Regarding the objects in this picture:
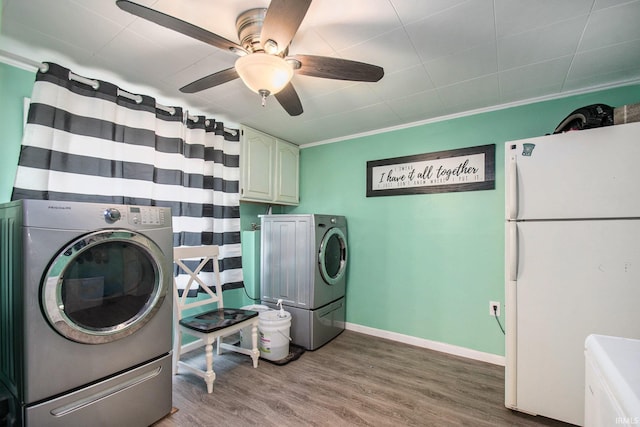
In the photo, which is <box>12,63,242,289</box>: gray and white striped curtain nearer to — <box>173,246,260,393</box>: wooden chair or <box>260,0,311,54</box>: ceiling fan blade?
<box>173,246,260,393</box>: wooden chair

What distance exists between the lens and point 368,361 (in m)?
2.43

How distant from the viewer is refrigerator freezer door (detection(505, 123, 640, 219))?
58.0 inches

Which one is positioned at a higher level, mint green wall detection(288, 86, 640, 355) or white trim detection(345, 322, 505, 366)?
mint green wall detection(288, 86, 640, 355)

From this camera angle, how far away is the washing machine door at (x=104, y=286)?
4.19ft

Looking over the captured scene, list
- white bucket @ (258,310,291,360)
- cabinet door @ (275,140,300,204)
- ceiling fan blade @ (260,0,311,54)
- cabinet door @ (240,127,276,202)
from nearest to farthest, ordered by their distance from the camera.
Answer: ceiling fan blade @ (260,0,311,54), white bucket @ (258,310,291,360), cabinet door @ (240,127,276,202), cabinet door @ (275,140,300,204)

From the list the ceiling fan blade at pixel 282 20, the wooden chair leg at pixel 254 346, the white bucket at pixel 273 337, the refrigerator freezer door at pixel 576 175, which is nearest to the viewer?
the ceiling fan blade at pixel 282 20

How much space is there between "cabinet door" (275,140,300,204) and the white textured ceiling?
973 mm

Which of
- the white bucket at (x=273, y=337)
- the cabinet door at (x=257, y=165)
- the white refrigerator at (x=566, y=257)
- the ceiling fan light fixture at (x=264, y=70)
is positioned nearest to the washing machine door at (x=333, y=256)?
the white bucket at (x=273, y=337)

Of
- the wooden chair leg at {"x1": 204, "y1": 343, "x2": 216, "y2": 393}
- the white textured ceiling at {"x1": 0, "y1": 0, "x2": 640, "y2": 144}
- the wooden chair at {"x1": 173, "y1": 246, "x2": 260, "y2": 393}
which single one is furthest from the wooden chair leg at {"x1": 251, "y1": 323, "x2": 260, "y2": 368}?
the white textured ceiling at {"x1": 0, "y1": 0, "x2": 640, "y2": 144}

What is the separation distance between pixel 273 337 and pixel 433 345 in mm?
1553

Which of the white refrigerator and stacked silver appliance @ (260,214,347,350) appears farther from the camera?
stacked silver appliance @ (260,214,347,350)

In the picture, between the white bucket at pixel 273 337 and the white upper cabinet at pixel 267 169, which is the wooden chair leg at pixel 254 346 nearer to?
the white bucket at pixel 273 337

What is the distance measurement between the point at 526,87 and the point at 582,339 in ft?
5.81

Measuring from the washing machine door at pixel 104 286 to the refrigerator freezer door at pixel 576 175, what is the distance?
2257 mm
